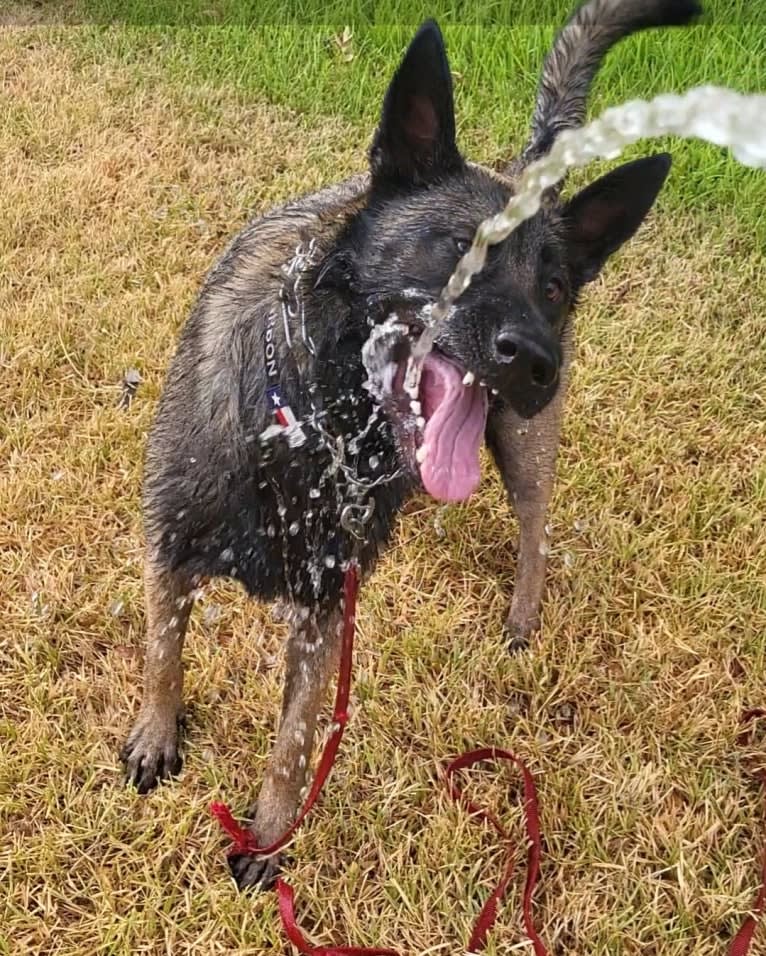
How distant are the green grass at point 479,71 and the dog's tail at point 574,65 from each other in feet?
1.92

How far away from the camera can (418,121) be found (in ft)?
7.16

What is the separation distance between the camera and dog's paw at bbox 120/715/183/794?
8.54 feet

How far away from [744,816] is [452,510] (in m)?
1.37

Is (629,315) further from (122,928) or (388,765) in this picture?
(122,928)

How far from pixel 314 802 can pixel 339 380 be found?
1126mm

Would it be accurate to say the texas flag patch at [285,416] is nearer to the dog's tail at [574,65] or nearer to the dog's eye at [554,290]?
the dog's eye at [554,290]

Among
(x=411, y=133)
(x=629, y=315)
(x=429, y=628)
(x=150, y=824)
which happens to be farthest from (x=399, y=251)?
(x=629, y=315)

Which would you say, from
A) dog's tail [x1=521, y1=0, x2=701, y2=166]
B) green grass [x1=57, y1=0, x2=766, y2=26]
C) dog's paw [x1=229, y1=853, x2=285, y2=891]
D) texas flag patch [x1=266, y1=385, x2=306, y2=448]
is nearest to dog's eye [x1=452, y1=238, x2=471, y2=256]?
texas flag patch [x1=266, y1=385, x2=306, y2=448]

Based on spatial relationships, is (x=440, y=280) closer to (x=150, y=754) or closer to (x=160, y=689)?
(x=160, y=689)

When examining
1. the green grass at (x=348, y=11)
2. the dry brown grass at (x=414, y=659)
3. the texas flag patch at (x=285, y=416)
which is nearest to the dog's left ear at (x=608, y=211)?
the texas flag patch at (x=285, y=416)

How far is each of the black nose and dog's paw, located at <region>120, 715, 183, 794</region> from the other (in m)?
1.44

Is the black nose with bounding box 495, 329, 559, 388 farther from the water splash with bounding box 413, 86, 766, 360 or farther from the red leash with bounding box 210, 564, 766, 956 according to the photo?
the red leash with bounding box 210, 564, 766, 956

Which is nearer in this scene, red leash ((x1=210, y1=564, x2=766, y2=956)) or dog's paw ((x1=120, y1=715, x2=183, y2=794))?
red leash ((x1=210, y1=564, x2=766, y2=956))

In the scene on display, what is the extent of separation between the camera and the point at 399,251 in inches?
83.7
